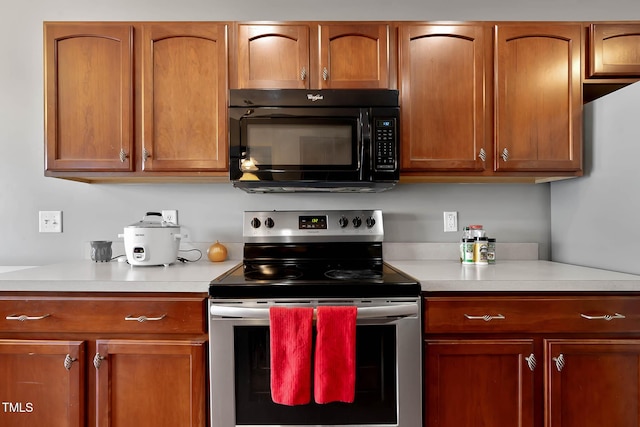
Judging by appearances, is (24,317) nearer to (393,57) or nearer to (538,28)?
(393,57)

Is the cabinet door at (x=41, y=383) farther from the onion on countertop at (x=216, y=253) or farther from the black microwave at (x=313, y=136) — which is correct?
the black microwave at (x=313, y=136)

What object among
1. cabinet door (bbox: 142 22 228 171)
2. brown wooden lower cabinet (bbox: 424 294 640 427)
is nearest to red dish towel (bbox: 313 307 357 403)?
brown wooden lower cabinet (bbox: 424 294 640 427)

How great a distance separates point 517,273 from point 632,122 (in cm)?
77

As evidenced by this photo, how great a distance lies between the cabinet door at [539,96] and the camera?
1658 mm

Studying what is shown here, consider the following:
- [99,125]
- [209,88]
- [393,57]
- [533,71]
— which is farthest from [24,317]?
[533,71]

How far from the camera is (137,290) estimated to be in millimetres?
1326

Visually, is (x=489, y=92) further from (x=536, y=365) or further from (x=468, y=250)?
(x=536, y=365)

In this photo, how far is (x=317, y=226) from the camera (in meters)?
1.87

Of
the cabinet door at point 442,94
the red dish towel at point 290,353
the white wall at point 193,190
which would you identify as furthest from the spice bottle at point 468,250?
the red dish towel at point 290,353

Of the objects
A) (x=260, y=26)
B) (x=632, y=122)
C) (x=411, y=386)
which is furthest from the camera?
(x=260, y=26)

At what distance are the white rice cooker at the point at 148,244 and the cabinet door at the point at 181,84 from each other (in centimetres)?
28

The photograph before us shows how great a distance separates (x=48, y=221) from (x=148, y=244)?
0.82 m

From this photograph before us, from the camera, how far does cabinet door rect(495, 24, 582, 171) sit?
1.66 meters

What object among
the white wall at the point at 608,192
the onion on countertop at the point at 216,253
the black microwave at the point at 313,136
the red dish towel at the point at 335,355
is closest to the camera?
the red dish towel at the point at 335,355
